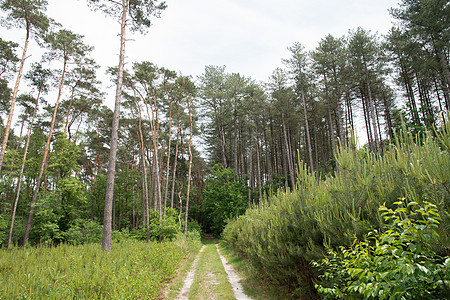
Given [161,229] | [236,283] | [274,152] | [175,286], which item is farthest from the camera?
[274,152]

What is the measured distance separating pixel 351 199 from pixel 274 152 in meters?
28.4

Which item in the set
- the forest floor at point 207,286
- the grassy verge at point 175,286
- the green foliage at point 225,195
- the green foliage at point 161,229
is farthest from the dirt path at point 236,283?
the green foliage at point 225,195

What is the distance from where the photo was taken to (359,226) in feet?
8.71

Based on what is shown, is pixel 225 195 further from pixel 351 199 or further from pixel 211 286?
pixel 351 199

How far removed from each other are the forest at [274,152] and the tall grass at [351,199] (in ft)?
0.07

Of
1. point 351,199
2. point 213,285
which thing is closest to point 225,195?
point 213,285

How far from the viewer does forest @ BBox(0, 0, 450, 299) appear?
7.34 ft

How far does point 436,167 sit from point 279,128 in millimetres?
27556

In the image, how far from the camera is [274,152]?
102 ft

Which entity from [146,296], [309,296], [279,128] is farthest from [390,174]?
[279,128]

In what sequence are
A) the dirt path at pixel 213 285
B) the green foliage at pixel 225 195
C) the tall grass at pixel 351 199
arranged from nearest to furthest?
the tall grass at pixel 351 199 → the dirt path at pixel 213 285 → the green foliage at pixel 225 195

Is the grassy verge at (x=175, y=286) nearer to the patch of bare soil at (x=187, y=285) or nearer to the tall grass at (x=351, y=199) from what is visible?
the patch of bare soil at (x=187, y=285)

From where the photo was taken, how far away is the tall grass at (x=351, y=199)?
2050 millimetres

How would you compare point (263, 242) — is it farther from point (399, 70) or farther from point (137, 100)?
point (399, 70)
